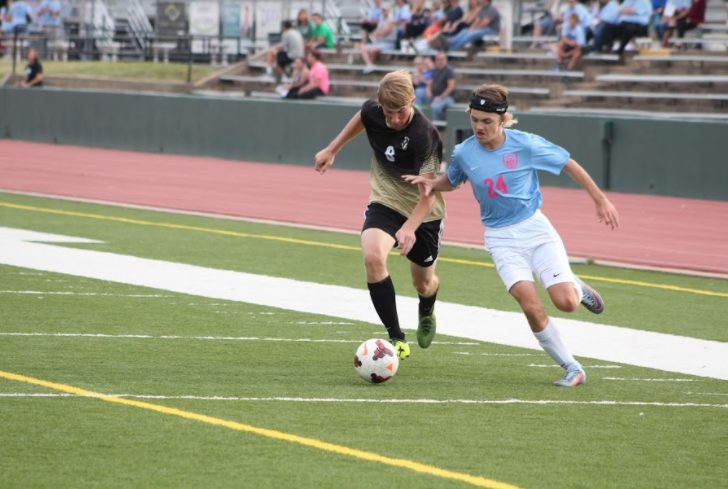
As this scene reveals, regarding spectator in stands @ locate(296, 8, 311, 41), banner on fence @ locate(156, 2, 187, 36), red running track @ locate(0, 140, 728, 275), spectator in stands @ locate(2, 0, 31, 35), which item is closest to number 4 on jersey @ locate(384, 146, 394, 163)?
red running track @ locate(0, 140, 728, 275)

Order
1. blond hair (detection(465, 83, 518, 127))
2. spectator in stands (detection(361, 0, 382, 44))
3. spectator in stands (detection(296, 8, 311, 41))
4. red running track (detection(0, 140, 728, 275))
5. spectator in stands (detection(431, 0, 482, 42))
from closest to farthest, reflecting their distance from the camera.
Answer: blond hair (detection(465, 83, 518, 127)), red running track (detection(0, 140, 728, 275)), spectator in stands (detection(431, 0, 482, 42)), spectator in stands (detection(361, 0, 382, 44)), spectator in stands (detection(296, 8, 311, 41))

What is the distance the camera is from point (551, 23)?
98.8 ft

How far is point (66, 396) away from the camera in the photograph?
6.72m

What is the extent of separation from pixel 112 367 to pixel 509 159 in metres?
2.69

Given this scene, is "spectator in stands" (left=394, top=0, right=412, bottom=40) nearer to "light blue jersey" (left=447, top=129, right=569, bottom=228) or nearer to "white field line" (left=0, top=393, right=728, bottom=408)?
"light blue jersey" (left=447, top=129, right=569, bottom=228)

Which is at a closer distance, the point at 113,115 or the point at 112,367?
the point at 112,367

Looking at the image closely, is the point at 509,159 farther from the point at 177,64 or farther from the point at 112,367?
the point at 177,64

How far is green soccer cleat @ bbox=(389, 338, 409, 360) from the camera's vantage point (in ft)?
26.3

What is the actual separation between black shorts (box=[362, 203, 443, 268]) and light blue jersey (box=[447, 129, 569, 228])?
0.78 m

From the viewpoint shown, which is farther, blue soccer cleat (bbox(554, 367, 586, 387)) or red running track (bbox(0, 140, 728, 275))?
red running track (bbox(0, 140, 728, 275))

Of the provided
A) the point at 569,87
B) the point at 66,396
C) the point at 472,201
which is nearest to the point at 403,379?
the point at 66,396

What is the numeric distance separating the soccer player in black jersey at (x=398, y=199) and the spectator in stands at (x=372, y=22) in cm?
2328

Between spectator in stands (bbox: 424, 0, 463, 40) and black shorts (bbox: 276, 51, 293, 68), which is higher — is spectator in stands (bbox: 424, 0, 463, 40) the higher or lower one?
the higher one

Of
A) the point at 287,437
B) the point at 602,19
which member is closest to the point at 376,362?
the point at 287,437
